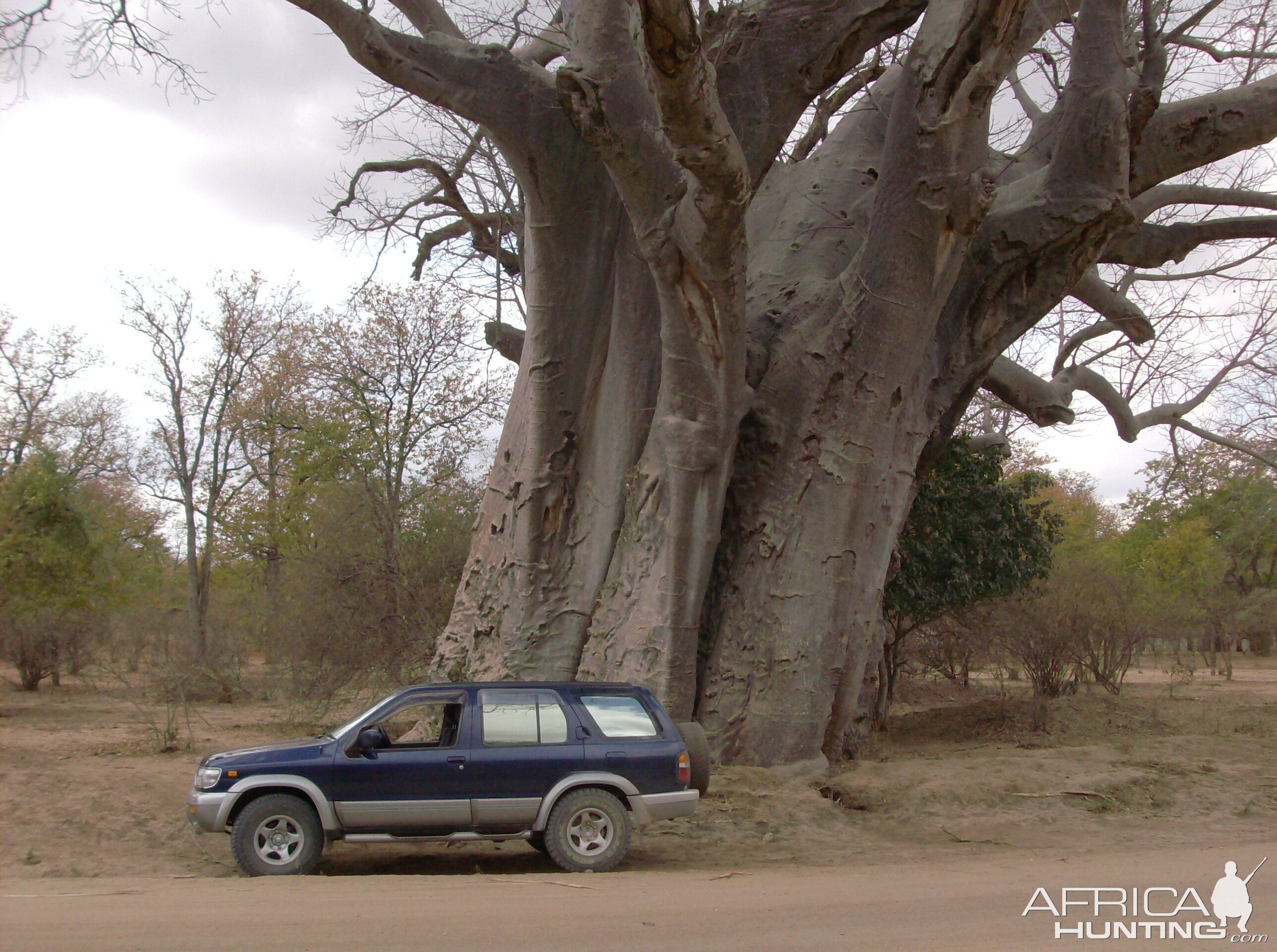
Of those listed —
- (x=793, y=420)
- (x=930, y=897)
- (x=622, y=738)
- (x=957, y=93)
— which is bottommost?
(x=930, y=897)

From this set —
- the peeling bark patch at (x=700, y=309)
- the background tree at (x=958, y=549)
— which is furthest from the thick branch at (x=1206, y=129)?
the background tree at (x=958, y=549)

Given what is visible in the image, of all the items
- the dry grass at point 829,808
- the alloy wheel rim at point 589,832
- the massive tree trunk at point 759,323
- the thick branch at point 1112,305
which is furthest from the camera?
the thick branch at point 1112,305

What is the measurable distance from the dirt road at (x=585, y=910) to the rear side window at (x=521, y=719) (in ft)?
2.83

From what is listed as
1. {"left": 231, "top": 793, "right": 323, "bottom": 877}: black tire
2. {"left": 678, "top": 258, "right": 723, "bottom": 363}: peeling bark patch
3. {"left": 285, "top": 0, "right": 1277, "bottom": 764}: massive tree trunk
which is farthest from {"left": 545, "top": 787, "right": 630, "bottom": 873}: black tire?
{"left": 678, "top": 258, "right": 723, "bottom": 363}: peeling bark patch

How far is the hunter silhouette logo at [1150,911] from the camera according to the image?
490 cm

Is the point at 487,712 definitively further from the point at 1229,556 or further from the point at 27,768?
the point at 1229,556

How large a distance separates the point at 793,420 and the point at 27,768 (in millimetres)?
8203

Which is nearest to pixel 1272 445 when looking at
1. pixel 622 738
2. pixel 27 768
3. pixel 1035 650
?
pixel 1035 650

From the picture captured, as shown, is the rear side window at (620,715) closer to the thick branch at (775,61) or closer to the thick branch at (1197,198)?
the thick branch at (775,61)

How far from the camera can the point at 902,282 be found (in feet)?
31.0

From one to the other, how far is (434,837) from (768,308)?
644 cm

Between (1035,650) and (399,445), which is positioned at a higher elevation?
(399,445)

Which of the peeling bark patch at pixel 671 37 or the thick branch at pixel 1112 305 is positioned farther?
the thick branch at pixel 1112 305

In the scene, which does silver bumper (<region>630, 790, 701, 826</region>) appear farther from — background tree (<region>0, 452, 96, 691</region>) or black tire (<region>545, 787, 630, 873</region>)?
background tree (<region>0, 452, 96, 691</region>)
